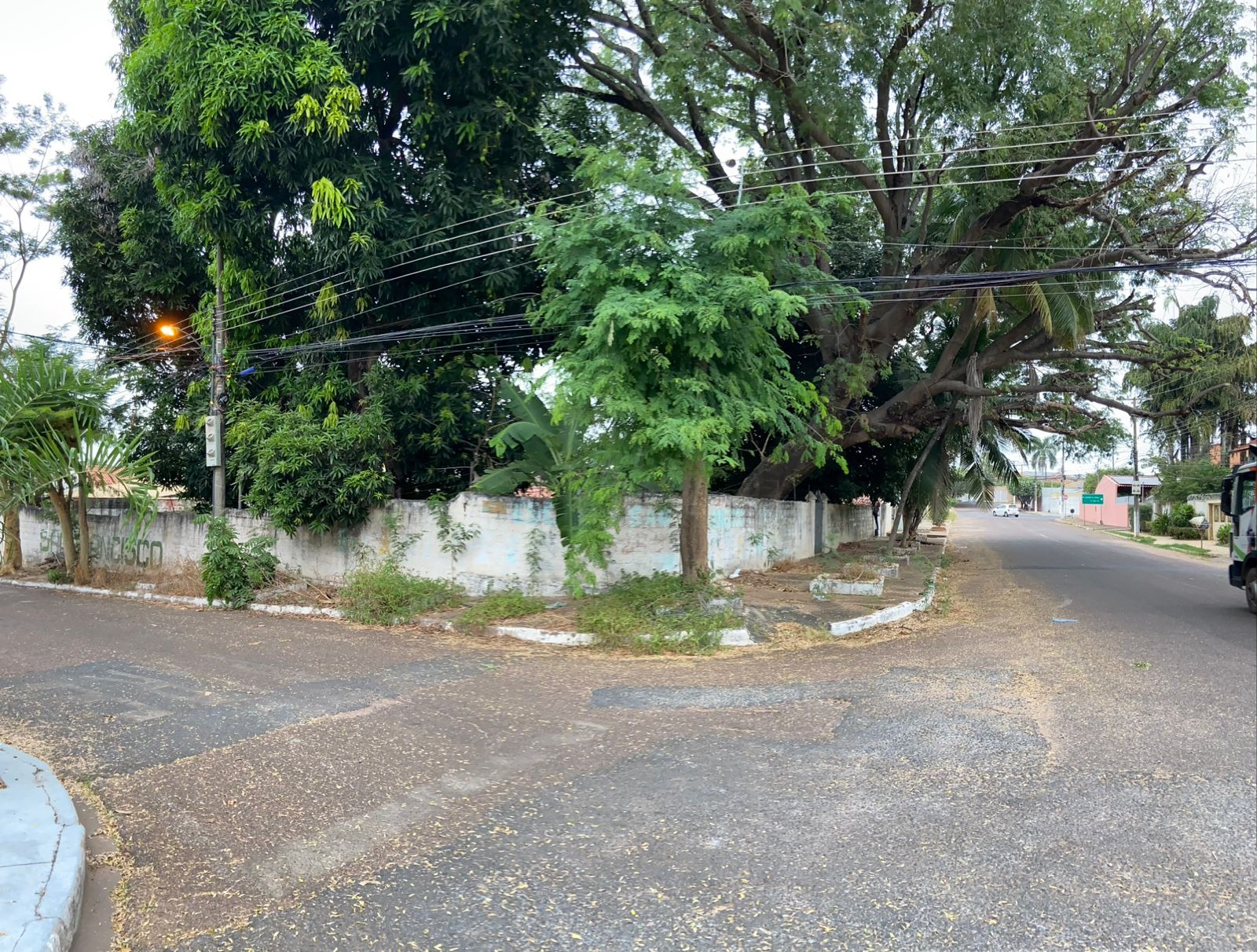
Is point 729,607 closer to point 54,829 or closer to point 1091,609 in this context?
point 1091,609

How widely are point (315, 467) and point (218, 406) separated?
146 inches

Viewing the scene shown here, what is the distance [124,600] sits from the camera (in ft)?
51.0

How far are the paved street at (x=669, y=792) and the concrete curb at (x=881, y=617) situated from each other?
3.27ft

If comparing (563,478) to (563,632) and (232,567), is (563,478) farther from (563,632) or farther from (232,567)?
(232,567)

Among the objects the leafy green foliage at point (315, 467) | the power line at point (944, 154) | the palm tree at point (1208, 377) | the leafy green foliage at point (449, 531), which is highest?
the power line at point (944, 154)

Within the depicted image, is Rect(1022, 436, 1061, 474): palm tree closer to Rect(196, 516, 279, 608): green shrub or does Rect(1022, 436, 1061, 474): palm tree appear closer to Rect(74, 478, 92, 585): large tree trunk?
Rect(196, 516, 279, 608): green shrub

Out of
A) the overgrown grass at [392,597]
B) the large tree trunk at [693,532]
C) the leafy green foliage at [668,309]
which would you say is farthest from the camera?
the overgrown grass at [392,597]

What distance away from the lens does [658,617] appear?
34.4 ft

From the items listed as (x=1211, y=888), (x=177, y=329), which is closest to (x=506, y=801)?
(x=1211, y=888)

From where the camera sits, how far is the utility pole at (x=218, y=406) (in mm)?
15312

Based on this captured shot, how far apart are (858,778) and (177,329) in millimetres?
19060

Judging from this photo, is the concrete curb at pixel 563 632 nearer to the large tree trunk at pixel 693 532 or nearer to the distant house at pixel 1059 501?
the large tree trunk at pixel 693 532

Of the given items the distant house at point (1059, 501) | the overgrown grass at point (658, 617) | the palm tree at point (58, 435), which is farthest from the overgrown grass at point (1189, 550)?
the distant house at point (1059, 501)

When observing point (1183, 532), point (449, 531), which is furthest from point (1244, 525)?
point (1183, 532)
